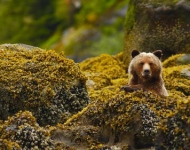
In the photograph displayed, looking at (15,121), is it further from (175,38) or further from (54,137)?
(175,38)

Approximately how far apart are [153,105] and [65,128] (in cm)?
158

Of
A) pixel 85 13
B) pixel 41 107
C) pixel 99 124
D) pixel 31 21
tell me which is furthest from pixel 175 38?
pixel 31 21

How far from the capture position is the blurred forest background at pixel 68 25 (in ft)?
155

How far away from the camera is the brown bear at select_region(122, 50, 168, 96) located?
12.3m

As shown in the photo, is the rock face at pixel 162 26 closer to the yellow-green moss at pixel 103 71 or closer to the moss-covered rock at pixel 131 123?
the yellow-green moss at pixel 103 71

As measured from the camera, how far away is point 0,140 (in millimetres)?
9305

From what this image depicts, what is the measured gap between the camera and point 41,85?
12617mm

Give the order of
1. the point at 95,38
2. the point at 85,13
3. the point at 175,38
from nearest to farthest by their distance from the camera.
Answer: the point at 175,38
the point at 95,38
the point at 85,13

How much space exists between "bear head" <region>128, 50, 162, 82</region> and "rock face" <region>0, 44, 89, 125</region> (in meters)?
1.20

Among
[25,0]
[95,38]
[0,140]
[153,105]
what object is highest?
[25,0]

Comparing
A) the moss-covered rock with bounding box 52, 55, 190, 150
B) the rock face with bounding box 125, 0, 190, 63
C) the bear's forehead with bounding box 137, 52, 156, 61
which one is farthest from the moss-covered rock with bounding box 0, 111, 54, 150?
the rock face with bounding box 125, 0, 190, 63

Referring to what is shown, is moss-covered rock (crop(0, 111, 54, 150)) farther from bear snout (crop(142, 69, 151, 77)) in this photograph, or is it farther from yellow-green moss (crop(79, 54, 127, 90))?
yellow-green moss (crop(79, 54, 127, 90))

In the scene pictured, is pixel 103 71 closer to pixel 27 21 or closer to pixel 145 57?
pixel 145 57

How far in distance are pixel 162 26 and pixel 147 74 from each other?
9.43m
